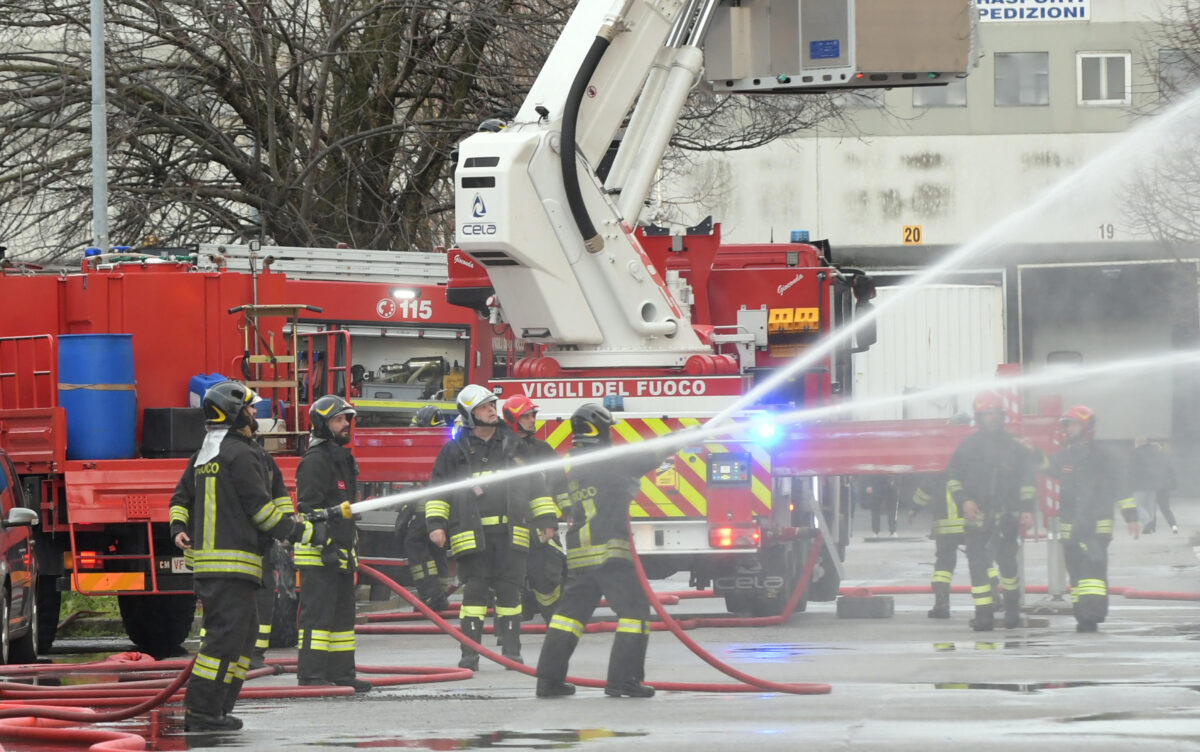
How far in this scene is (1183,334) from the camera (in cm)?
3119

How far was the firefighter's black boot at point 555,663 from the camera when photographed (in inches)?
378

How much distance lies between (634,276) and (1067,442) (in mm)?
3432

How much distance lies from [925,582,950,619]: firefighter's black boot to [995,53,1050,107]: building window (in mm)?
23171

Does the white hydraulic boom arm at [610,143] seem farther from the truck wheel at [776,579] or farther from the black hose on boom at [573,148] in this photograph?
the truck wheel at [776,579]

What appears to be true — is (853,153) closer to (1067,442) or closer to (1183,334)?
(1183,334)

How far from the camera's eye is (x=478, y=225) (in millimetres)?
12328

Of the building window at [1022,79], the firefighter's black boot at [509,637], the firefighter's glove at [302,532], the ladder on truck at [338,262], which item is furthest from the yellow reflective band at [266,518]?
the building window at [1022,79]

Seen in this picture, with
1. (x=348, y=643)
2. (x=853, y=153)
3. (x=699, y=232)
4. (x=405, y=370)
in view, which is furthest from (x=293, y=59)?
(x=853, y=153)

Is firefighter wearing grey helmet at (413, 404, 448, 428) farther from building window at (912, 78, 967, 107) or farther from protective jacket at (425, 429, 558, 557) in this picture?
building window at (912, 78, 967, 107)

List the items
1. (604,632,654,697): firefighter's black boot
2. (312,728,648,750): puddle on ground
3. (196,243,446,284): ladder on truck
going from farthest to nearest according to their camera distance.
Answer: (196,243,446,284): ladder on truck, (604,632,654,697): firefighter's black boot, (312,728,648,750): puddle on ground

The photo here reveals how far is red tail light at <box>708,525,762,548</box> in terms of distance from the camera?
41.7ft

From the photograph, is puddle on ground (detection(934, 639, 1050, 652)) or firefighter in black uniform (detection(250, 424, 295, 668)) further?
puddle on ground (detection(934, 639, 1050, 652))

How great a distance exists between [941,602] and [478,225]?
4627 millimetres

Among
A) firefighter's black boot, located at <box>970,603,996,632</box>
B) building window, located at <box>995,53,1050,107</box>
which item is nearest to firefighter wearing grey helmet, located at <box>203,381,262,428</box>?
firefighter's black boot, located at <box>970,603,996,632</box>
